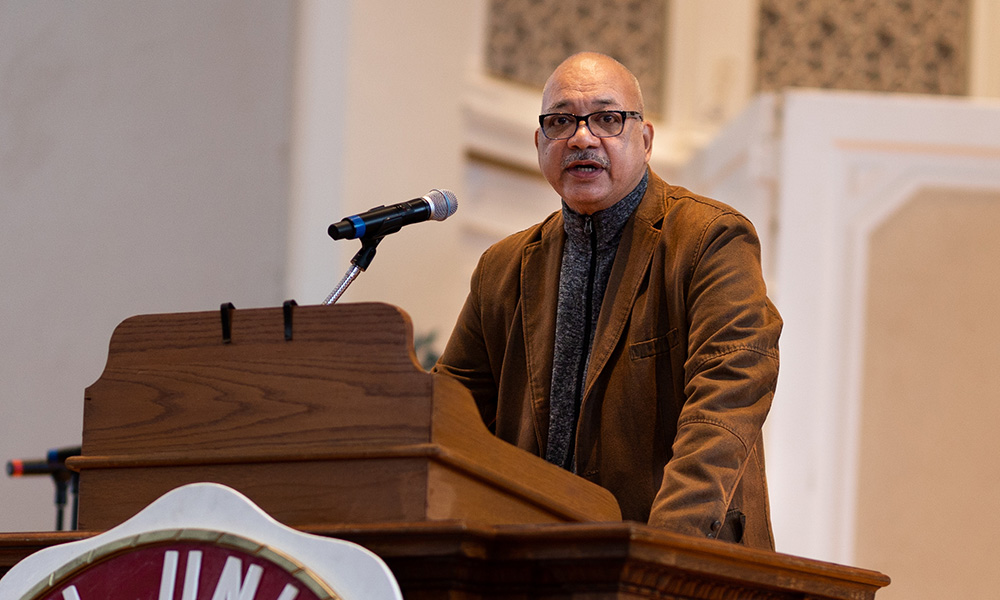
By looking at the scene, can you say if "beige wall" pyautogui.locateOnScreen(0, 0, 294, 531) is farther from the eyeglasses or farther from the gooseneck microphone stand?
the gooseneck microphone stand

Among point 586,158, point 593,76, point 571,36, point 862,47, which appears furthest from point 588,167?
point 862,47

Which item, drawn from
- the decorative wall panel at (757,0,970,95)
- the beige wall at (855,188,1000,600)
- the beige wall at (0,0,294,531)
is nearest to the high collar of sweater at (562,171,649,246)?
the beige wall at (0,0,294,531)

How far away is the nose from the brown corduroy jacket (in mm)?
137

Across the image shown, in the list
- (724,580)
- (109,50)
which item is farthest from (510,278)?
(109,50)

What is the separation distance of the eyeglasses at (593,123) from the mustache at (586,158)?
1.0 inches

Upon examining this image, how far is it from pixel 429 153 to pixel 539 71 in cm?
90

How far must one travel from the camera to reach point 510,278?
7.20 ft

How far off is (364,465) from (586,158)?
77 centimetres

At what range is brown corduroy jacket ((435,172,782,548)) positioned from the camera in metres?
1.74

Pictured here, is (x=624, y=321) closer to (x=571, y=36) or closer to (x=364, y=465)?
(x=364, y=465)

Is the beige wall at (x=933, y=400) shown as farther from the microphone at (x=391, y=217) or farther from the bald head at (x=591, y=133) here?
the microphone at (x=391, y=217)

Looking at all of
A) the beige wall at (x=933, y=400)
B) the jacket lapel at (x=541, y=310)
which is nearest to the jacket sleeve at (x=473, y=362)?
the jacket lapel at (x=541, y=310)

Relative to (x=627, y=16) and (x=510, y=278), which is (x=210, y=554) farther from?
(x=627, y=16)

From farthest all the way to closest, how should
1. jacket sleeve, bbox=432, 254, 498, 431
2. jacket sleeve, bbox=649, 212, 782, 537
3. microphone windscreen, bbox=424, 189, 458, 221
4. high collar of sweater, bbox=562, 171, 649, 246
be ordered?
1. jacket sleeve, bbox=432, 254, 498, 431
2. high collar of sweater, bbox=562, 171, 649, 246
3. microphone windscreen, bbox=424, 189, 458, 221
4. jacket sleeve, bbox=649, 212, 782, 537
